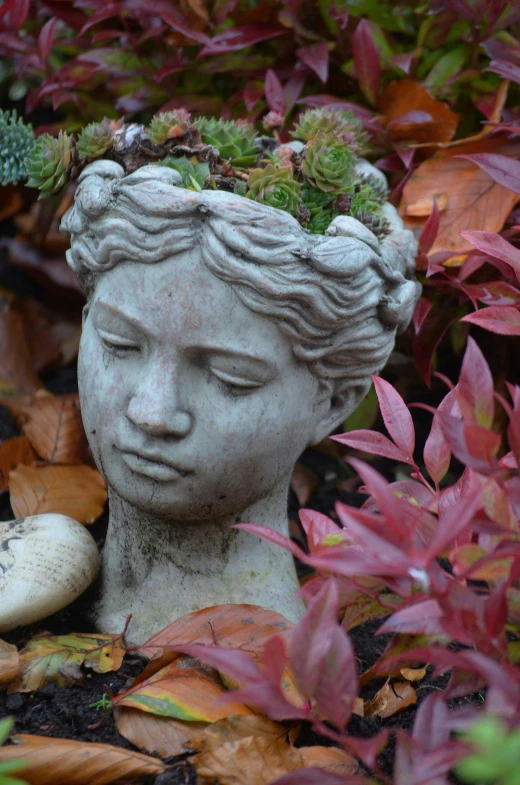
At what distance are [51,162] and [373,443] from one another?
890mm

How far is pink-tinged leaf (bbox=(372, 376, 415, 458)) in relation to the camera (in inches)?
57.8

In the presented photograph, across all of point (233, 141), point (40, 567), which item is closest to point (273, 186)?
point (233, 141)

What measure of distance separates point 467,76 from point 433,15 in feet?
0.59

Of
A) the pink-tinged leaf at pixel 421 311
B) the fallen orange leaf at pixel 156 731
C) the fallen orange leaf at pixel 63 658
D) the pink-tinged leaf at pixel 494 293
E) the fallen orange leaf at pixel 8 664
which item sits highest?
the pink-tinged leaf at pixel 494 293

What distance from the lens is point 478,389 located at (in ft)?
3.70

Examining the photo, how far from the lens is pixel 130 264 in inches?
65.8

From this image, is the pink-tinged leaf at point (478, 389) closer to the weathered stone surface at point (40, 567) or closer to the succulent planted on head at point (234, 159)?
the succulent planted on head at point (234, 159)

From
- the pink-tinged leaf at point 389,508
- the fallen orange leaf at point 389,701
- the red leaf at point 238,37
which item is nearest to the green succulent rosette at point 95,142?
the red leaf at point 238,37

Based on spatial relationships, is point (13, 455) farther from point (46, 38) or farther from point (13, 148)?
point (46, 38)

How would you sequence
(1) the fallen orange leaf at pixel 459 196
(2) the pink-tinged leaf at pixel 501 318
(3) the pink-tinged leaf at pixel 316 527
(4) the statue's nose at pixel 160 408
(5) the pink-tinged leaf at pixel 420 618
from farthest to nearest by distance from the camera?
1. (1) the fallen orange leaf at pixel 459 196
2. (4) the statue's nose at pixel 160 408
3. (2) the pink-tinged leaf at pixel 501 318
4. (3) the pink-tinged leaf at pixel 316 527
5. (5) the pink-tinged leaf at pixel 420 618

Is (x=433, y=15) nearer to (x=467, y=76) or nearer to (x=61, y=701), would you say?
(x=467, y=76)

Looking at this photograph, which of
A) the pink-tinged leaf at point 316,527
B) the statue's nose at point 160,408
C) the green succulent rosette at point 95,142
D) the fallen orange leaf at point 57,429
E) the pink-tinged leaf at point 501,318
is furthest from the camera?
the fallen orange leaf at point 57,429

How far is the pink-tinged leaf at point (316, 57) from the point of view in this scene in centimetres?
229

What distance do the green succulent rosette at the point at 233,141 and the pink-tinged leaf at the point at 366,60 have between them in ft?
1.71
